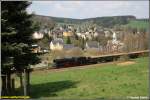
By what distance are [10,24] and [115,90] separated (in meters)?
6.07

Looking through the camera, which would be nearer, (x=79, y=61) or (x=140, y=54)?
(x=79, y=61)

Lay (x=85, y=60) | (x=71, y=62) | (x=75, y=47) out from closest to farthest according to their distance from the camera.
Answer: (x=71, y=62) → (x=85, y=60) → (x=75, y=47)

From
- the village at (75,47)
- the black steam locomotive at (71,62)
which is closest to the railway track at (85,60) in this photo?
the black steam locomotive at (71,62)

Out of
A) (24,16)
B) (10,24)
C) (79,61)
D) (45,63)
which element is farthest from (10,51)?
(79,61)

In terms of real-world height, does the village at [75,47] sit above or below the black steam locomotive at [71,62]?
above

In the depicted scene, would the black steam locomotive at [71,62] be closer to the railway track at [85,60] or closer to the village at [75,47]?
the railway track at [85,60]

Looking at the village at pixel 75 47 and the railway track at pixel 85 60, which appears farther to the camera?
the railway track at pixel 85 60

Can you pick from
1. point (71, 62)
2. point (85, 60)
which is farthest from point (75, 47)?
point (71, 62)

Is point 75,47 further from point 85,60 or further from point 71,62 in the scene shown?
point 71,62

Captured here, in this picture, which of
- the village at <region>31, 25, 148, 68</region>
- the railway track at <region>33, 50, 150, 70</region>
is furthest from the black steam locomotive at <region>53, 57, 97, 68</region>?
the village at <region>31, 25, 148, 68</region>

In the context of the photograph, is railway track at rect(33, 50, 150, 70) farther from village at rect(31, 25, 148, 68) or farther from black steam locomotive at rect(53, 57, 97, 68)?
village at rect(31, 25, 148, 68)

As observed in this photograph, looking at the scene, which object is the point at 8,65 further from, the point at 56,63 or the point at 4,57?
the point at 56,63

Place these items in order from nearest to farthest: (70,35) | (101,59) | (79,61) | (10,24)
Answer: (10,24), (79,61), (101,59), (70,35)

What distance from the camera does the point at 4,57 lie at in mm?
13789
